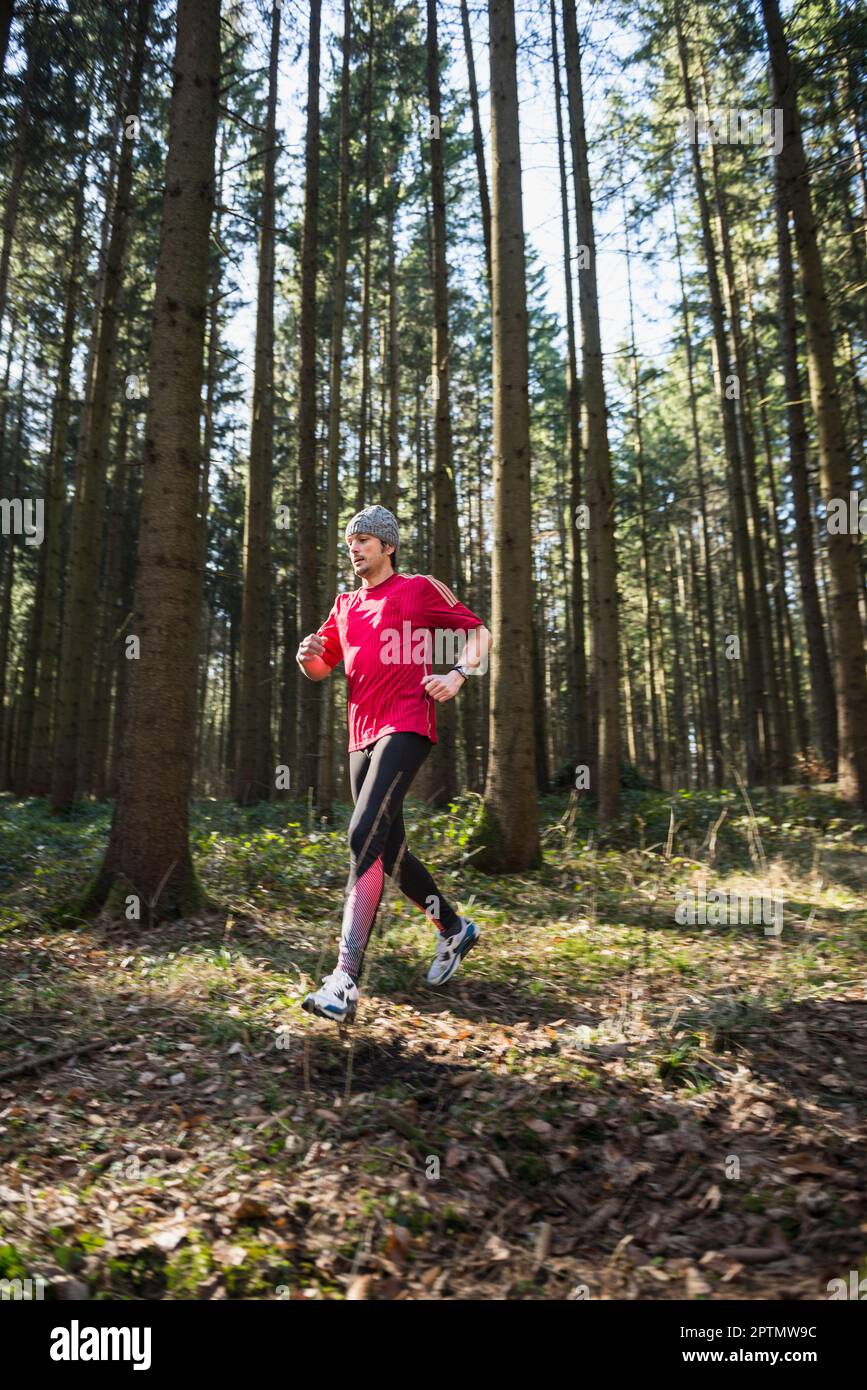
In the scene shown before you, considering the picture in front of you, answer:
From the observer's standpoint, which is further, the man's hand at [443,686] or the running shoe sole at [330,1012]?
the man's hand at [443,686]

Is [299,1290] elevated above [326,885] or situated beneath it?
situated beneath

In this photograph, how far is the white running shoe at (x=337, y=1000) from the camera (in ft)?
13.5

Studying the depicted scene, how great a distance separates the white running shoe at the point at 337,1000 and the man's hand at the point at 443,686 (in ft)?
4.82

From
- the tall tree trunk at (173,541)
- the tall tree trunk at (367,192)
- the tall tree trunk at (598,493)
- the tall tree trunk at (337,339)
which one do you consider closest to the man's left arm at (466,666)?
the tall tree trunk at (173,541)

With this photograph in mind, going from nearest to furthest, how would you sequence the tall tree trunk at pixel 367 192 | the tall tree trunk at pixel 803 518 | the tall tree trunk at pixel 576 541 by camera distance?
the tall tree trunk at pixel 803 518 < the tall tree trunk at pixel 367 192 < the tall tree trunk at pixel 576 541

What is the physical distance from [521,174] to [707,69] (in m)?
10.9

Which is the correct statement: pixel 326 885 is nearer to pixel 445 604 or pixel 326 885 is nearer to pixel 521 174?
pixel 445 604

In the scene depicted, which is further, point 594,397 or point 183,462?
point 594,397

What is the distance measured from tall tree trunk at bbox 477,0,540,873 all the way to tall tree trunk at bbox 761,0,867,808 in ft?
13.8

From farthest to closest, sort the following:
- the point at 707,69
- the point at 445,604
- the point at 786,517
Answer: the point at 786,517 < the point at 707,69 < the point at 445,604

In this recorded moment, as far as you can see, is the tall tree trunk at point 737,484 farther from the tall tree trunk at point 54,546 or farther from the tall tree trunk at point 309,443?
the tall tree trunk at point 54,546

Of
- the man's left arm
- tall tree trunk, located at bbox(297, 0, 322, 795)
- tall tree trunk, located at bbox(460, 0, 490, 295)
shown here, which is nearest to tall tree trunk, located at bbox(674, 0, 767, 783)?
tall tree trunk, located at bbox(460, 0, 490, 295)
